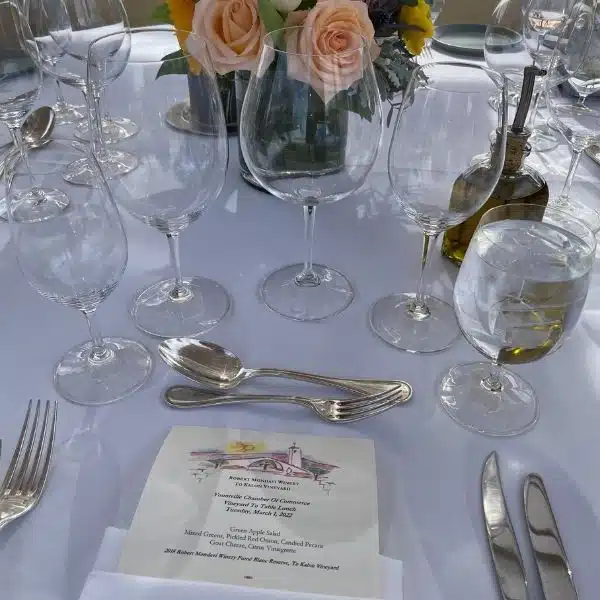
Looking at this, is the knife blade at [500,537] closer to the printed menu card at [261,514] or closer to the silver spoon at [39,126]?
the printed menu card at [261,514]

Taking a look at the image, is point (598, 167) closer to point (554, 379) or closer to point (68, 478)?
point (554, 379)

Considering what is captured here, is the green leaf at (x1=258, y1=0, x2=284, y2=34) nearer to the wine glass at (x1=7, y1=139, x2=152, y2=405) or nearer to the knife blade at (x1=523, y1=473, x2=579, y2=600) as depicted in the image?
the wine glass at (x1=7, y1=139, x2=152, y2=405)

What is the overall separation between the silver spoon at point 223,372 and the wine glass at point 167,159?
0.06m

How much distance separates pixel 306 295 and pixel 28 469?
1.19 feet

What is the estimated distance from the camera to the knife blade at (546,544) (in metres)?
0.44

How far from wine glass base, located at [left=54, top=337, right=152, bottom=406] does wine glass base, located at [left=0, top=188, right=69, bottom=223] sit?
0.15 m

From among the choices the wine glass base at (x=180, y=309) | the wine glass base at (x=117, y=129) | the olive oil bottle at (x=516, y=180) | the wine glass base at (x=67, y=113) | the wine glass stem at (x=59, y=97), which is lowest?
the wine glass base at (x=180, y=309)

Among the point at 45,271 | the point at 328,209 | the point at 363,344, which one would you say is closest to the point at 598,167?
the point at 328,209

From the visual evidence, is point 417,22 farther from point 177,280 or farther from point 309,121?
Answer: point 177,280

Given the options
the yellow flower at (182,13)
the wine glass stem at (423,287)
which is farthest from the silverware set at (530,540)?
the yellow flower at (182,13)

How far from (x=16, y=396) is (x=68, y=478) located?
0.13 meters

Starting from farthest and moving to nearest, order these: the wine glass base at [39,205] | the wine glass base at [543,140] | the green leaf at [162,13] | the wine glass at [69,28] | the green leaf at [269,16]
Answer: the wine glass base at [543,140]
the wine glass at [69,28]
the green leaf at [162,13]
the green leaf at [269,16]
the wine glass base at [39,205]

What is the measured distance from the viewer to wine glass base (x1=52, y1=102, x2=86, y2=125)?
1125 mm

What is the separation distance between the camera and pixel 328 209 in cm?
91
